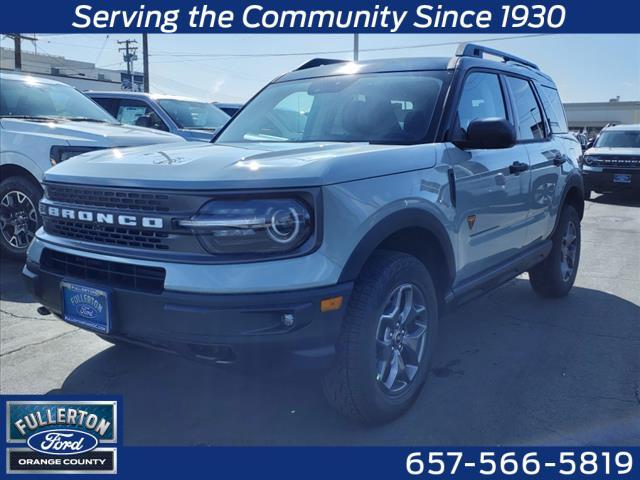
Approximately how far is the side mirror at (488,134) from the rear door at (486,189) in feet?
0.28

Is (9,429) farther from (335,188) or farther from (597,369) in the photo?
(597,369)

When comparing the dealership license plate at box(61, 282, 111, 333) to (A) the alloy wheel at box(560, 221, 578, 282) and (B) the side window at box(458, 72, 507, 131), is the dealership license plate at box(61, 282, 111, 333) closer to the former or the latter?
(B) the side window at box(458, 72, 507, 131)

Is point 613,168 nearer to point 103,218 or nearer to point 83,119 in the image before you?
point 83,119

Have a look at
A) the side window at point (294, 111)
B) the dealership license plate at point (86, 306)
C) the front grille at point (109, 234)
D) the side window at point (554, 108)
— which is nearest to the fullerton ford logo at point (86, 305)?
Result: the dealership license plate at point (86, 306)

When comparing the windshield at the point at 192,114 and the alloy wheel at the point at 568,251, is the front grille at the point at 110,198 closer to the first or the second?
the alloy wheel at the point at 568,251

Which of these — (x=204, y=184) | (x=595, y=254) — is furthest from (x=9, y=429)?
(x=595, y=254)

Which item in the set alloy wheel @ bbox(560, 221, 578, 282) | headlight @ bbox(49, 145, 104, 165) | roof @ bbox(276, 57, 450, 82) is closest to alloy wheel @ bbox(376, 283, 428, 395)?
roof @ bbox(276, 57, 450, 82)

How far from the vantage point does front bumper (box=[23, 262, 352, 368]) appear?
243 cm

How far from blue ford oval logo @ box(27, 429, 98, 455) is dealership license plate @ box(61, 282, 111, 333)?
0.56 m

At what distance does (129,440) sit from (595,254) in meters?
6.51

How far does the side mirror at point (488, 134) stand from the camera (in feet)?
11.0

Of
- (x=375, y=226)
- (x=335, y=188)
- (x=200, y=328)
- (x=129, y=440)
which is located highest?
(x=335, y=188)

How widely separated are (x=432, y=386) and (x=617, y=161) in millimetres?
11528

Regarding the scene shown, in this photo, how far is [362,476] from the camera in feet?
9.01
